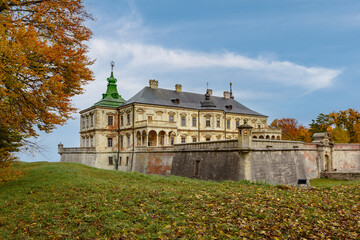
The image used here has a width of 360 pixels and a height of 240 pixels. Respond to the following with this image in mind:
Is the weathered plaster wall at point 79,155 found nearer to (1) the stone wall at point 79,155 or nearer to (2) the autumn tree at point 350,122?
(1) the stone wall at point 79,155

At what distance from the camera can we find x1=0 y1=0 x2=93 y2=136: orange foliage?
29.2 ft

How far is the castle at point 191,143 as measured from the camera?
19.6 meters

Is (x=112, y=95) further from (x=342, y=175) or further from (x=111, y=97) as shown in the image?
A: (x=342, y=175)

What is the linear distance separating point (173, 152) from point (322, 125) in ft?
138

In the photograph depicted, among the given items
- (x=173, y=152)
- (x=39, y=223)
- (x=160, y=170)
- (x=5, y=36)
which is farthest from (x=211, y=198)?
(x=160, y=170)

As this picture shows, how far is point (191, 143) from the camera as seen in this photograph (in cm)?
2416

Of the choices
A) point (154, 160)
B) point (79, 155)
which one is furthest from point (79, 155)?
point (154, 160)

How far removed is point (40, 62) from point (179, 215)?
279 inches

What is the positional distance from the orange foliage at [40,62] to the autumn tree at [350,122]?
1978 inches

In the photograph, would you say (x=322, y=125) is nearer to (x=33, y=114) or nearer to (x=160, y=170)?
(x=160, y=170)

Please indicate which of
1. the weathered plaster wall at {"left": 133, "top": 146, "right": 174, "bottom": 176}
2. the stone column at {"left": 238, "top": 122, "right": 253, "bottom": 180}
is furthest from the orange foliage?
the weathered plaster wall at {"left": 133, "top": 146, "right": 174, "bottom": 176}

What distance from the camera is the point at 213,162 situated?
68.1ft

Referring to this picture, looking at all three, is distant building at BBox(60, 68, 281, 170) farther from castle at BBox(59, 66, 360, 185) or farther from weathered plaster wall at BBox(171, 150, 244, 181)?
weathered plaster wall at BBox(171, 150, 244, 181)

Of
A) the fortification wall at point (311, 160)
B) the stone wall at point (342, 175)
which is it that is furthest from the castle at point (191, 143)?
the stone wall at point (342, 175)
